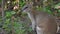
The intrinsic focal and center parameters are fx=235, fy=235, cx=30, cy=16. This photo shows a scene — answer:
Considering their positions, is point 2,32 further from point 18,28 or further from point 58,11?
point 58,11

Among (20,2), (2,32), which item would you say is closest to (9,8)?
(20,2)

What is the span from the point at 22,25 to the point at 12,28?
0.90 feet

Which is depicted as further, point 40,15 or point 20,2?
point 20,2

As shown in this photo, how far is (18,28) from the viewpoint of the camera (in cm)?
488

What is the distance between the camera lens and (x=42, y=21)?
4758mm

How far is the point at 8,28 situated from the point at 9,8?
1.98m

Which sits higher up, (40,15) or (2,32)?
(40,15)

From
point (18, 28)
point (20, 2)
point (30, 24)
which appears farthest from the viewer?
point (20, 2)

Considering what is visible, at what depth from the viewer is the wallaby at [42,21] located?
4566 millimetres

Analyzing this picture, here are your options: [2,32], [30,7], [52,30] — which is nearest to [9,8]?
[2,32]

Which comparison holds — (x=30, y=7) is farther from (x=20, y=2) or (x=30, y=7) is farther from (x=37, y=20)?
(x=20, y=2)

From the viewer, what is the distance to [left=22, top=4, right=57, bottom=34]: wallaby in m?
4.57

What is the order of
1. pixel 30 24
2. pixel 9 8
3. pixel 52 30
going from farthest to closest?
pixel 9 8
pixel 30 24
pixel 52 30

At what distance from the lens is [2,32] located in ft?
18.0
